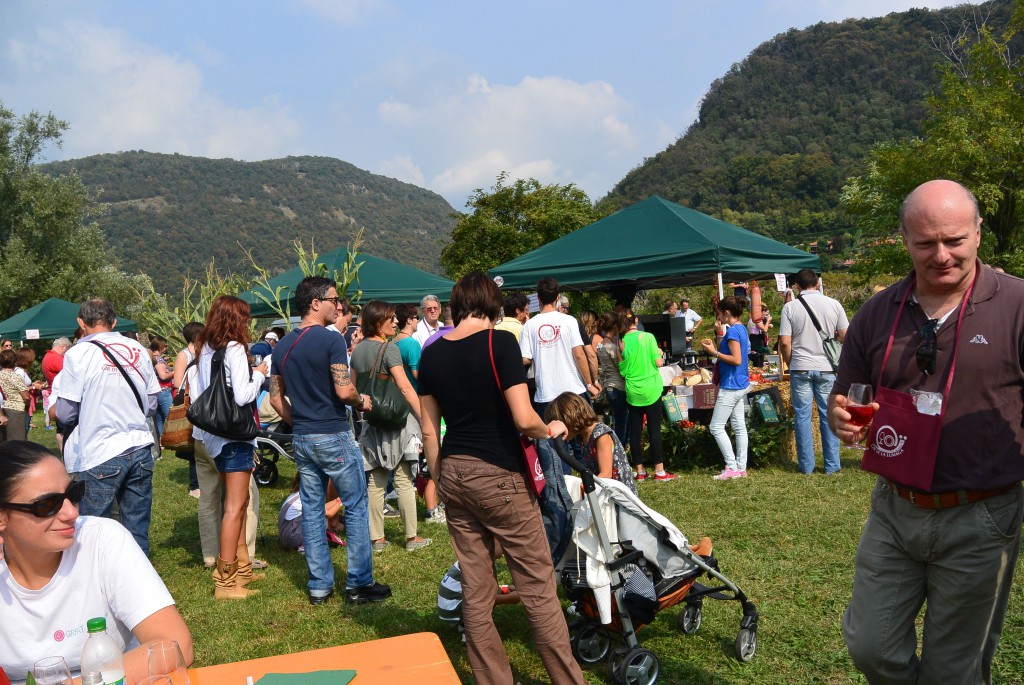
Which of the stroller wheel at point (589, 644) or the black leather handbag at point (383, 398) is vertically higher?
the black leather handbag at point (383, 398)

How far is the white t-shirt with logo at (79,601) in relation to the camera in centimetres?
216

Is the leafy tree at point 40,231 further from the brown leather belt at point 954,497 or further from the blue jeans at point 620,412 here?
the brown leather belt at point 954,497

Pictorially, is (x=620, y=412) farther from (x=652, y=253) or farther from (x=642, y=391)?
(x=652, y=253)

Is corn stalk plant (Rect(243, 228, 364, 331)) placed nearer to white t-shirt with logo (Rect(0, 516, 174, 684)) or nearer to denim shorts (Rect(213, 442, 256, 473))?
denim shorts (Rect(213, 442, 256, 473))

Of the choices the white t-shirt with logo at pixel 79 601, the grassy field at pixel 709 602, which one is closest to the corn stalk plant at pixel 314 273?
the grassy field at pixel 709 602

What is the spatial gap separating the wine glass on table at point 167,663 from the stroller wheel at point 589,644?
2384 mm

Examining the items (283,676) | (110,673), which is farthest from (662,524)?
(110,673)

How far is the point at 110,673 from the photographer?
1.74 m

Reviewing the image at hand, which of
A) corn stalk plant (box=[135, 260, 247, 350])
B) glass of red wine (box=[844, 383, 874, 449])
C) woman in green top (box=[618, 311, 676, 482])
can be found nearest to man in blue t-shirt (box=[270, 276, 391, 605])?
glass of red wine (box=[844, 383, 874, 449])

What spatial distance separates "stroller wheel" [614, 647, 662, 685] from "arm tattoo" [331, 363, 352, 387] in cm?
229

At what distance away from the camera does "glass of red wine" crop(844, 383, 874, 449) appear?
244 centimetres

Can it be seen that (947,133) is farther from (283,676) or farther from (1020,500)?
(283,676)

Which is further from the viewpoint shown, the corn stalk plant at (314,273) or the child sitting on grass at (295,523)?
the corn stalk plant at (314,273)

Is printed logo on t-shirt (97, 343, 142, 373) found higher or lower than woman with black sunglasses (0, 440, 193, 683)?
higher
